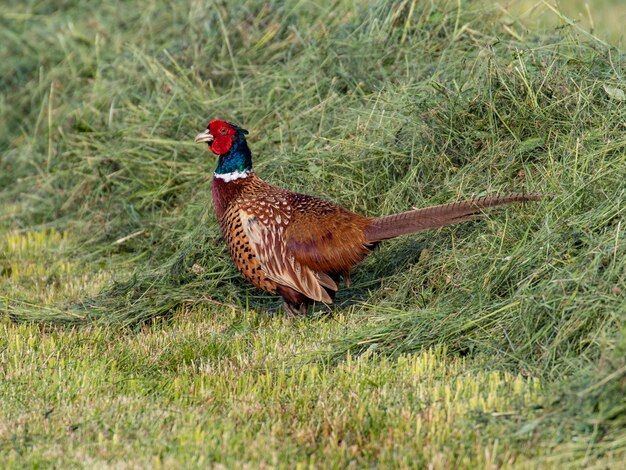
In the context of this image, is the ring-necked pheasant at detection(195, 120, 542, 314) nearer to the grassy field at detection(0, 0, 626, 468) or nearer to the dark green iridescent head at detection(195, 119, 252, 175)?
the dark green iridescent head at detection(195, 119, 252, 175)

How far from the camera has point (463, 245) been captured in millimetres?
4746

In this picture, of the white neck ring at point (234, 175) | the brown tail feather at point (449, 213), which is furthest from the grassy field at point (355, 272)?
the white neck ring at point (234, 175)

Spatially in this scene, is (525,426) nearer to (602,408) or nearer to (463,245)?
(602,408)

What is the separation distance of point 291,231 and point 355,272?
0.57m

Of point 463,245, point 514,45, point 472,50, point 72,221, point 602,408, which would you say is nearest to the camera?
point 602,408

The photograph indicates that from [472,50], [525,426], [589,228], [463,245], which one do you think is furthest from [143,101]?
[525,426]

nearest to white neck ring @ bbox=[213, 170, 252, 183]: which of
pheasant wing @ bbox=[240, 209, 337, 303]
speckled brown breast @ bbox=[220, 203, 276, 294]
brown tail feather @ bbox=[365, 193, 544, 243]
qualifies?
speckled brown breast @ bbox=[220, 203, 276, 294]

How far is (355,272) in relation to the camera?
5.25 meters

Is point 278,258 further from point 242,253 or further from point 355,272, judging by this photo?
point 355,272

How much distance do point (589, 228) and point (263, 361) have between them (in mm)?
1470

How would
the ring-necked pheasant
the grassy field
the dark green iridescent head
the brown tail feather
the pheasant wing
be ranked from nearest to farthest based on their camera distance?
the grassy field, the brown tail feather, the ring-necked pheasant, the pheasant wing, the dark green iridescent head

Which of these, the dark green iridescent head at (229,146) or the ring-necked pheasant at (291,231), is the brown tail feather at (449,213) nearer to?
the ring-necked pheasant at (291,231)

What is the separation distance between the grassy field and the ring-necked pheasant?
0.62 ft

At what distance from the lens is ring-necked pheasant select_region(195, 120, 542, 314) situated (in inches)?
185
